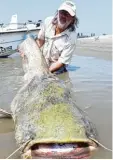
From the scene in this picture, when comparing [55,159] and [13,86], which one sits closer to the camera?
[55,159]

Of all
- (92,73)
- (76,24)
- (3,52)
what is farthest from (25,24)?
(76,24)

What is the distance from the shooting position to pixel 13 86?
20.6ft

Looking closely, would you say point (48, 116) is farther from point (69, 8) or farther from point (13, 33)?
point (13, 33)

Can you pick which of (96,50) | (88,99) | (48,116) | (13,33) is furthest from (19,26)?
(48,116)

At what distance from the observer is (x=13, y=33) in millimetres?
13961

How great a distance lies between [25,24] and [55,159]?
484 inches

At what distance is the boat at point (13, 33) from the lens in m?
13.5

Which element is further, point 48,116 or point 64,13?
point 64,13

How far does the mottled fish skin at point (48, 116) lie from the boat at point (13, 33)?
9.42 m

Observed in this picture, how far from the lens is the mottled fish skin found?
111 inches

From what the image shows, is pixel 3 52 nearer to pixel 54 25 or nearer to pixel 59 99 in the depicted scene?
pixel 54 25

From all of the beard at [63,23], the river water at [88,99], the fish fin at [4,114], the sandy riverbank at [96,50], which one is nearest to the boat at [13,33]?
the sandy riverbank at [96,50]

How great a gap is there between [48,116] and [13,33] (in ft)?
36.8

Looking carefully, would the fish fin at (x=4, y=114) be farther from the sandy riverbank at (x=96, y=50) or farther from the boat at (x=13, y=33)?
the boat at (x=13, y=33)
